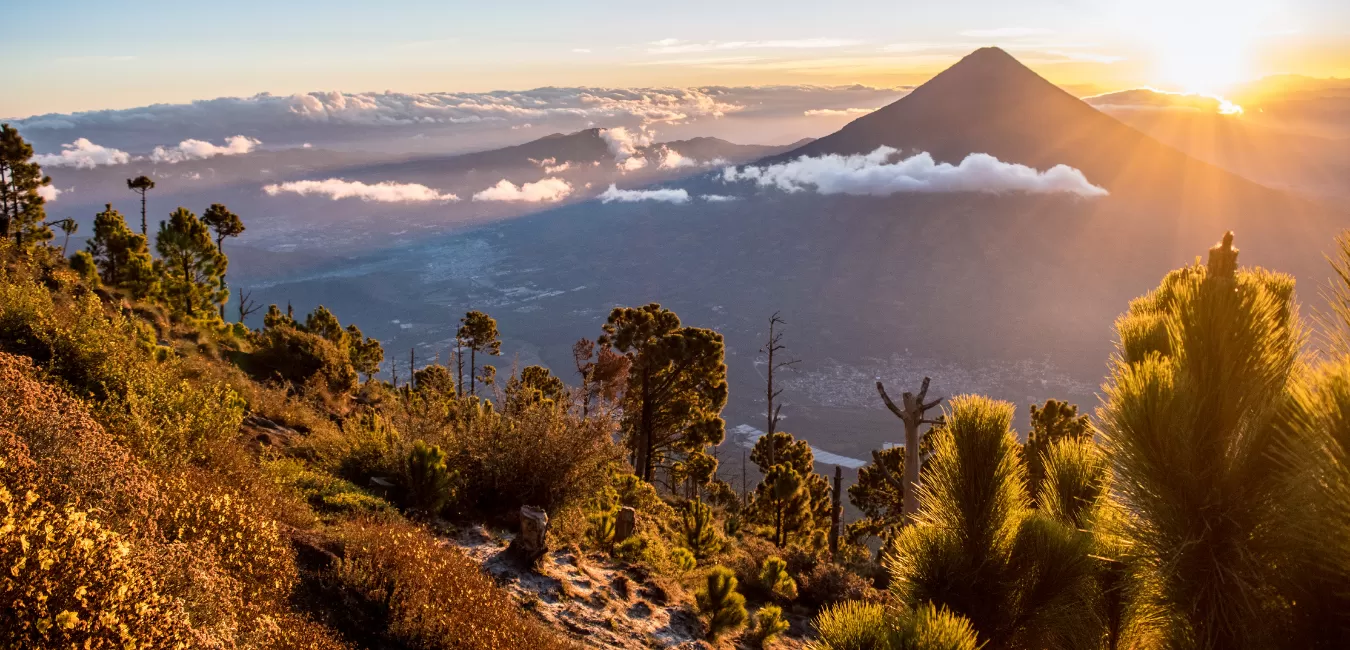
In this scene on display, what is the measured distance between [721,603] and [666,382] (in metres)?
15.1

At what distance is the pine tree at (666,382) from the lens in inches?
952

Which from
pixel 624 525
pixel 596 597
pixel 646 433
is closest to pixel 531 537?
pixel 596 597

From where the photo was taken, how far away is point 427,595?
581 cm

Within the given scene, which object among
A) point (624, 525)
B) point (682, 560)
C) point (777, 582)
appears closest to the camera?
point (624, 525)

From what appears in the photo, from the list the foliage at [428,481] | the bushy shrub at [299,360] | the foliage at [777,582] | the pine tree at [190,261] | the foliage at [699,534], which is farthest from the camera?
the pine tree at [190,261]

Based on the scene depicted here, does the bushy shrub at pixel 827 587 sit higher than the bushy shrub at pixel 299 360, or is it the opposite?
the bushy shrub at pixel 299 360

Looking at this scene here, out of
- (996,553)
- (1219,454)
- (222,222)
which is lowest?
(996,553)

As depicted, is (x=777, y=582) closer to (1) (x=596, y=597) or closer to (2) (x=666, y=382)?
(1) (x=596, y=597)

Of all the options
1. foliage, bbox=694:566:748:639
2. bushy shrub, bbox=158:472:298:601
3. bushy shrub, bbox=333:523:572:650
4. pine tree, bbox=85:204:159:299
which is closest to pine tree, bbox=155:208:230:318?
pine tree, bbox=85:204:159:299

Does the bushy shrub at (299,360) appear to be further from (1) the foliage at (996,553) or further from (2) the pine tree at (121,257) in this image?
(1) the foliage at (996,553)

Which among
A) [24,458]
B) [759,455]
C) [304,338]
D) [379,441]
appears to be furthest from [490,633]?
[759,455]

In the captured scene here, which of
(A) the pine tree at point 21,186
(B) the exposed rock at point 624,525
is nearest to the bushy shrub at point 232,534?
(B) the exposed rock at point 624,525

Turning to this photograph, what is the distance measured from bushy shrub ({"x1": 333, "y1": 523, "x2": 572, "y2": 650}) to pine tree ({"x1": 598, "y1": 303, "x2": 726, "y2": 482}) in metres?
16.1

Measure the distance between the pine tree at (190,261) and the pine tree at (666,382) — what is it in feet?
71.9
